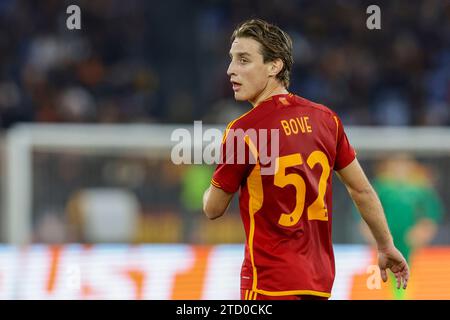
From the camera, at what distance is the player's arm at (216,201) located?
4.11 meters

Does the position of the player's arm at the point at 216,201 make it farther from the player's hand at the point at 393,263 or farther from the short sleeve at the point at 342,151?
the player's hand at the point at 393,263

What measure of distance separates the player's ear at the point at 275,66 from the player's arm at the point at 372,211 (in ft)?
1.76

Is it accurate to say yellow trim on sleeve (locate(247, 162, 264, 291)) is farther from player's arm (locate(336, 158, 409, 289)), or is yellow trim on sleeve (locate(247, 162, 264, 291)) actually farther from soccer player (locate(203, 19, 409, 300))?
player's arm (locate(336, 158, 409, 289))

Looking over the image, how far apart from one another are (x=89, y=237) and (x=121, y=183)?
0.93 m

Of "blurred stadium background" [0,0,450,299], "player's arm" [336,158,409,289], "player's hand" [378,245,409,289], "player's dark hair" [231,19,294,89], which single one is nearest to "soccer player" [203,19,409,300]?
"player's dark hair" [231,19,294,89]

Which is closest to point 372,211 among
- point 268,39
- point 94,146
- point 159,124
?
point 268,39

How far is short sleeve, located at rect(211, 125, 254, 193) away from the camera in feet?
13.2

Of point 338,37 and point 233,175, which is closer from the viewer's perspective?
point 233,175

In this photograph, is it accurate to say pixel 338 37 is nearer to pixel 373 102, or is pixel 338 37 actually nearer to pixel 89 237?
pixel 373 102

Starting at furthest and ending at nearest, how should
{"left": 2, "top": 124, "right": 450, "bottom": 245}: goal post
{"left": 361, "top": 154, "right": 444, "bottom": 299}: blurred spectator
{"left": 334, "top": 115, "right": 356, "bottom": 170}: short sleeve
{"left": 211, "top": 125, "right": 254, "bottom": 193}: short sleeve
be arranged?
{"left": 2, "top": 124, "right": 450, "bottom": 245}: goal post
{"left": 361, "top": 154, "right": 444, "bottom": 299}: blurred spectator
{"left": 334, "top": 115, "right": 356, "bottom": 170}: short sleeve
{"left": 211, "top": 125, "right": 254, "bottom": 193}: short sleeve

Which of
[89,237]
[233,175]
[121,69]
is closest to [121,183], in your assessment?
[89,237]

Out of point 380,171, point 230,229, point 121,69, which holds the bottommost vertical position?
point 230,229
